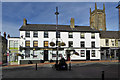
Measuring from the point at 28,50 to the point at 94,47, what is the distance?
17052mm

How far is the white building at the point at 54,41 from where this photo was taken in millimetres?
26625

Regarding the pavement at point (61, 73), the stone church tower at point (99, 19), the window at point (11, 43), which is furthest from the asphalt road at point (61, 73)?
the stone church tower at point (99, 19)

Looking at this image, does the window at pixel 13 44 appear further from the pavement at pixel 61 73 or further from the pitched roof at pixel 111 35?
the pitched roof at pixel 111 35

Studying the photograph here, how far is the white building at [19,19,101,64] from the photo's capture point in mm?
26625

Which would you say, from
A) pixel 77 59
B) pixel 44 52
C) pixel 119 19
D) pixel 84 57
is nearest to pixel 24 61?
pixel 44 52

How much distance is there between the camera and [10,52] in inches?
1052

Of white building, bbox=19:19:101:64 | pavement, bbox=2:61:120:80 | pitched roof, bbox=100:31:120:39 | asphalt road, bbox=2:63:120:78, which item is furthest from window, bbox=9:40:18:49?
pitched roof, bbox=100:31:120:39

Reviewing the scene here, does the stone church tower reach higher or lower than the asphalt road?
higher

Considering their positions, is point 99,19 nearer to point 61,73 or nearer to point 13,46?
point 13,46

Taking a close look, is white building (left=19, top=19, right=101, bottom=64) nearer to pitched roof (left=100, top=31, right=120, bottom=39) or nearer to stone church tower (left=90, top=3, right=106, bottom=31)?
pitched roof (left=100, top=31, right=120, bottom=39)

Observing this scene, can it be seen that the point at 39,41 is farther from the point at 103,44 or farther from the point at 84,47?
the point at 103,44

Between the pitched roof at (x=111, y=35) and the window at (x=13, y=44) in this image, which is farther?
the pitched roof at (x=111, y=35)

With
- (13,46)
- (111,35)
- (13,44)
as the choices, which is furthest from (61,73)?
(111,35)

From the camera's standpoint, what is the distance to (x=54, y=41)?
2767 cm
